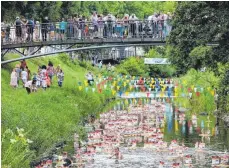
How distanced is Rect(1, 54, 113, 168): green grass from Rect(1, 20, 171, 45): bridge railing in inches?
115

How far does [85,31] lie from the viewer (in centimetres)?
4491

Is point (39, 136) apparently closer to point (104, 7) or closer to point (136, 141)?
point (136, 141)

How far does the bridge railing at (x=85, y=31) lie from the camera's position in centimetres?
4434

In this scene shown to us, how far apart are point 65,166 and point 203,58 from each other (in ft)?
28.1

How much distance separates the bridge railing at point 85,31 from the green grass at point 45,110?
2915mm

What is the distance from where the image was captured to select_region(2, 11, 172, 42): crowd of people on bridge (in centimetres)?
4431

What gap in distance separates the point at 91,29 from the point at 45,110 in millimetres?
6316

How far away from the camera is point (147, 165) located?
117ft

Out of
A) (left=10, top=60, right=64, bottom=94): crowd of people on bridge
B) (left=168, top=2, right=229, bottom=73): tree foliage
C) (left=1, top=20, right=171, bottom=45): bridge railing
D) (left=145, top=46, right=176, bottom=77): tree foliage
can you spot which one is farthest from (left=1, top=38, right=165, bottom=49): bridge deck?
(left=145, top=46, right=176, bottom=77): tree foliage

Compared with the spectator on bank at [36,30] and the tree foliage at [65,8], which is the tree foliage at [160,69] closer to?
the tree foliage at [65,8]

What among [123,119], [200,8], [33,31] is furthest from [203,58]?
[123,119]

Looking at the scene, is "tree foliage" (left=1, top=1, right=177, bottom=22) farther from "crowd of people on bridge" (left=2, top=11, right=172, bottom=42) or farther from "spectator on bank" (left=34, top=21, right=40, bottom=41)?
Answer: "spectator on bank" (left=34, top=21, right=40, bottom=41)

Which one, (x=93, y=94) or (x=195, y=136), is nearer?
(x=195, y=136)

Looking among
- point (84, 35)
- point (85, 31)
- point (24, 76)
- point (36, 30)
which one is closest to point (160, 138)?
point (84, 35)
